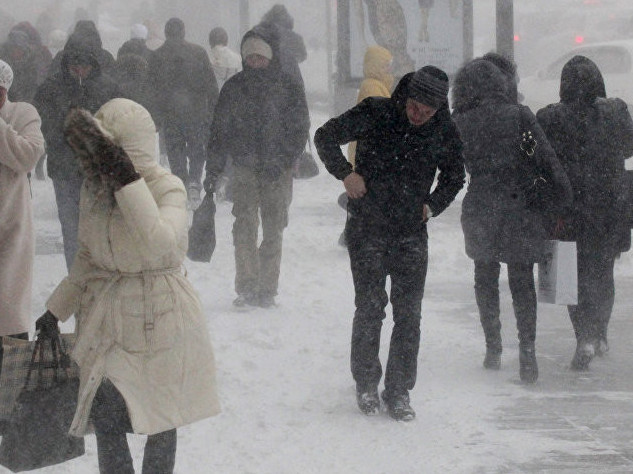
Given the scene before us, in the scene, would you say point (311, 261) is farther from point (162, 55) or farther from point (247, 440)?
point (247, 440)

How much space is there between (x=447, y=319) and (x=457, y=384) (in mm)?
2058

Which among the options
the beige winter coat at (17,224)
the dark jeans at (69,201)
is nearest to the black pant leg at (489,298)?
the beige winter coat at (17,224)

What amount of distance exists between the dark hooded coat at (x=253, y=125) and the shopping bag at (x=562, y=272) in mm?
2341

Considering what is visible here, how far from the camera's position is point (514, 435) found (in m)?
6.07

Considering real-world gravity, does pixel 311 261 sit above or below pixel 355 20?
below

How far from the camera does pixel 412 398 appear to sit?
22.5 feet

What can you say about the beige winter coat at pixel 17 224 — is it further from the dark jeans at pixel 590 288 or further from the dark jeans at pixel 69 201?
the dark jeans at pixel 590 288

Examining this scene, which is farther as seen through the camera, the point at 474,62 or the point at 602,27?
the point at 602,27

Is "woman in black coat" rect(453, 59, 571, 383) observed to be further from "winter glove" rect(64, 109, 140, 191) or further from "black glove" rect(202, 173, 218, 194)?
"winter glove" rect(64, 109, 140, 191)

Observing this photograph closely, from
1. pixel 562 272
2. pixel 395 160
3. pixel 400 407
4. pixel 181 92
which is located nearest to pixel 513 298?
pixel 562 272

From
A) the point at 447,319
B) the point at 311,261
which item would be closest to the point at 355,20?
the point at 311,261

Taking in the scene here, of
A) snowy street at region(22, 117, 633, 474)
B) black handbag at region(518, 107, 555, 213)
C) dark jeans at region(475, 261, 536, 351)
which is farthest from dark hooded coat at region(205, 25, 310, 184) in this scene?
black handbag at region(518, 107, 555, 213)

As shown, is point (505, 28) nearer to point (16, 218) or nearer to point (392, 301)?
point (392, 301)

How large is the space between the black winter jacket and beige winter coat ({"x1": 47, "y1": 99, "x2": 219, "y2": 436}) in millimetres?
2028
